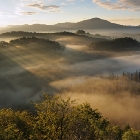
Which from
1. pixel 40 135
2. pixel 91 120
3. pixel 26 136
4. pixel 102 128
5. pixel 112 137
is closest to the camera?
pixel 40 135

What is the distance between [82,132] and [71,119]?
23471mm

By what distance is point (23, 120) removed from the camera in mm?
83375

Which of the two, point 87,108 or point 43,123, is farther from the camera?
point 87,108

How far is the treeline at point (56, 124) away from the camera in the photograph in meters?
56.9

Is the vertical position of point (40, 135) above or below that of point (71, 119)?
below

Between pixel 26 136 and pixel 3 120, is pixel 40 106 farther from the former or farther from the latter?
pixel 3 120

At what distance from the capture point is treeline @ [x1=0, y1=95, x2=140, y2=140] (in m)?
56.9

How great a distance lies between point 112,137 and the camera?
132 metres

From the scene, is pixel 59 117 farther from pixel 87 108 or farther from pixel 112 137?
pixel 112 137

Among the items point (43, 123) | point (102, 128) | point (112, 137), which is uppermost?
point (43, 123)

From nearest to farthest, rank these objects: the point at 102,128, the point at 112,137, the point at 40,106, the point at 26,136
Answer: the point at 40,106 < the point at 26,136 < the point at 102,128 < the point at 112,137

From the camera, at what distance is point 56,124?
58.4 meters

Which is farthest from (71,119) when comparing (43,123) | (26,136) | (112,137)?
(112,137)

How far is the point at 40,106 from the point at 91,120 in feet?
91.0
